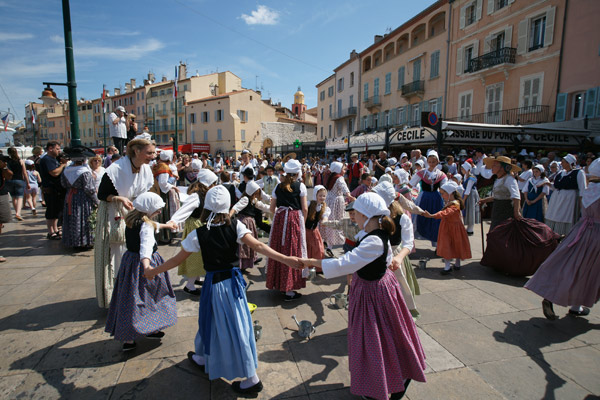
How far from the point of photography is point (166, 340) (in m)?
3.38

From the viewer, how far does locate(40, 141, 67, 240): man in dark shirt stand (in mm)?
6723

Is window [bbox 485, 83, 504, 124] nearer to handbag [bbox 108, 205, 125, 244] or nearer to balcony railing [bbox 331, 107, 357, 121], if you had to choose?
balcony railing [bbox 331, 107, 357, 121]

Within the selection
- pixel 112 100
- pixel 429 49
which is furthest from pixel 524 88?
pixel 112 100

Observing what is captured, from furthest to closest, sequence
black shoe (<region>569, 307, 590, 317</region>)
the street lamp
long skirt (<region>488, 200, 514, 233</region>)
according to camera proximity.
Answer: the street lamp → long skirt (<region>488, 200, 514, 233</region>) → black shoe (<region>569, 307, 590, 317</region>)

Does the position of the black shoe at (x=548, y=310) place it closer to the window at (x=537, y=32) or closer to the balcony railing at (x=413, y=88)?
the window at (x=537, y=32)

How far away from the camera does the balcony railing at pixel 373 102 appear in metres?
29.4

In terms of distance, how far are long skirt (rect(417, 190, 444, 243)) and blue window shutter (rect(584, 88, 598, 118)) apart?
13090 mm

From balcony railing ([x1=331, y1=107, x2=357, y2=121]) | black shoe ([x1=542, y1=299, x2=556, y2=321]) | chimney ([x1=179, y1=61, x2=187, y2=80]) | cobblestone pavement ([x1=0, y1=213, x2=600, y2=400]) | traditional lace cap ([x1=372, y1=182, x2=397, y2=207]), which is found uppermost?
chimney ([x1=179, y1=61, x2=187, y2=80])

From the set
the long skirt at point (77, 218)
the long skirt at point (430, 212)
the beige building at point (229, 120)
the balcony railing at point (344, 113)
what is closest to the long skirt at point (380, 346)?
the long skirt at point (430, 212)

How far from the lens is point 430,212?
6.82m

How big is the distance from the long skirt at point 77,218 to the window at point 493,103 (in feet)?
66.0

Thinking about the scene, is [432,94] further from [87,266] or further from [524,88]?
[87,266]

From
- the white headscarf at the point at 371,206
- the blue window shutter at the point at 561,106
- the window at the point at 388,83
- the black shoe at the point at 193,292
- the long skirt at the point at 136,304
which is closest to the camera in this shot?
the white headscarf at the point at 371,206

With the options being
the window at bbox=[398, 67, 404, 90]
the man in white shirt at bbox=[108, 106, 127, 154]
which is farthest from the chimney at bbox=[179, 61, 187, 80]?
the man in white shirt at bbox=[108, 106, 127, 154]
